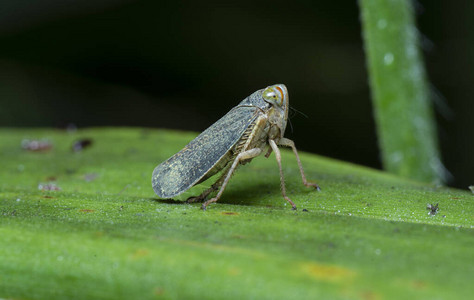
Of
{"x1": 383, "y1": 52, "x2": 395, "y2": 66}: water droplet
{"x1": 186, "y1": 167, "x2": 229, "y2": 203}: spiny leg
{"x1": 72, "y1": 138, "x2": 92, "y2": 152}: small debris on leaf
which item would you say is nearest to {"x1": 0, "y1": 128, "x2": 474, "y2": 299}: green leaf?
{"x1": 186, "y1": 167, "x2": 229, "y2": 203}: spiny leg

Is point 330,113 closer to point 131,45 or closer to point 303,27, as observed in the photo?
point 303,27

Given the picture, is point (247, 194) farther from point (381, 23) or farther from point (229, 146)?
point (381, 23)

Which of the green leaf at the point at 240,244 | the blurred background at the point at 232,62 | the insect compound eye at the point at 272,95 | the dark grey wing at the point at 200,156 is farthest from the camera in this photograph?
the blurred background at the point at 232,62

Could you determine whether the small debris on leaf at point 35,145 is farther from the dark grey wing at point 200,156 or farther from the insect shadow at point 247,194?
the insect shadow at point 247,194

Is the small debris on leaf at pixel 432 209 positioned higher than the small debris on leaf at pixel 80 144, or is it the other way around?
the small debris on leaf at pixel 80 144

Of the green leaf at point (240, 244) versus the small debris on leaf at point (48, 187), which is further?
the small debris on leaf at point (48, 187)

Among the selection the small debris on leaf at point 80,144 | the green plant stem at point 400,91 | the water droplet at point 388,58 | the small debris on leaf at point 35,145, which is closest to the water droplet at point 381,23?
the green plant stem at point 400,91
